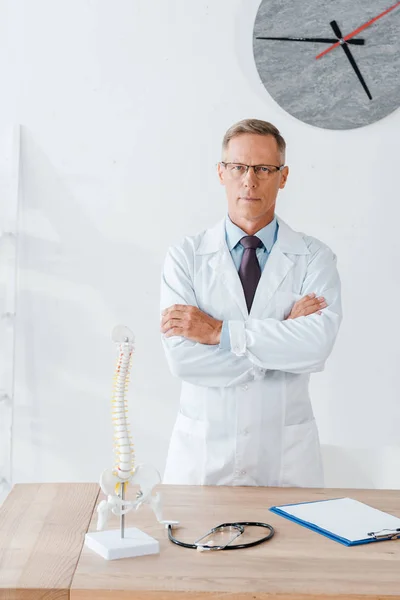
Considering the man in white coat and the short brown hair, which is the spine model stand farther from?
the short brown hair

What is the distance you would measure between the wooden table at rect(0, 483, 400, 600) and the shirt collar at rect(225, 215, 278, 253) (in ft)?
2.79

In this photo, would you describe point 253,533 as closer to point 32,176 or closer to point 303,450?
point 303,450

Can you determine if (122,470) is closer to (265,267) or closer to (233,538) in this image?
(233,538)

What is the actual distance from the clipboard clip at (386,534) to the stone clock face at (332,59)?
1.89m

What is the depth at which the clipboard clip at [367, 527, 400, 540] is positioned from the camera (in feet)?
5.02

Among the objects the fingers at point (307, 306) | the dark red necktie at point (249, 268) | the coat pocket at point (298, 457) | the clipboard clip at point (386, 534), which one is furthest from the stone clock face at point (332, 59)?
the clipboard clip at point (386, 534)

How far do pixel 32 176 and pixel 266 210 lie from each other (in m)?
1.16

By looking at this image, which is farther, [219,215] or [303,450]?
[219,215]

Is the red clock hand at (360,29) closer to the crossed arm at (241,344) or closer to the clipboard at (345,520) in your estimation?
the crossed arm at (241,344)

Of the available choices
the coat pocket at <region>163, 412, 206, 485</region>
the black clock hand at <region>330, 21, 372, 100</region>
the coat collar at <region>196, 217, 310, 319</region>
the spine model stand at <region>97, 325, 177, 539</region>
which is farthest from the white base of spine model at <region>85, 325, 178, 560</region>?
the black clock hand at <region>330, 21, 372, 100</region>

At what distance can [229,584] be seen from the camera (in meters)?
1.29

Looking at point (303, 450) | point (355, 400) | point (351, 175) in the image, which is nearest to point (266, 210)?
point (303, 450)

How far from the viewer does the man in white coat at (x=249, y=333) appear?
2.15 meters

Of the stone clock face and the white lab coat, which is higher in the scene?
the stone clock face
